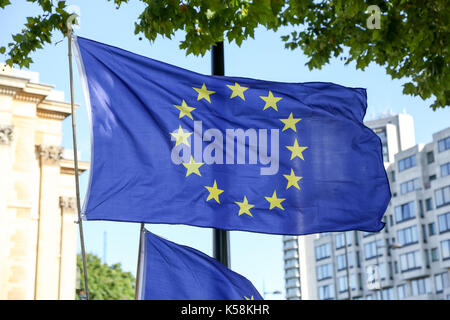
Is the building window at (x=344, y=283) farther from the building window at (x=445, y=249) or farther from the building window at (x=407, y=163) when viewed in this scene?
the building window at (x=445, y=249)

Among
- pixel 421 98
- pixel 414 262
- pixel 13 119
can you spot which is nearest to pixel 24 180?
pixel 13 119

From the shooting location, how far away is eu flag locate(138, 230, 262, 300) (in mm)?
7125

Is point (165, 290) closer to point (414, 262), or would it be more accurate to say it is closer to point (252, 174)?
point (252, 174)

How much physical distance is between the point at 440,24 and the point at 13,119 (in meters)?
40.1

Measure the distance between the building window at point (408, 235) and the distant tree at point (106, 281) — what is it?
37.3 meters

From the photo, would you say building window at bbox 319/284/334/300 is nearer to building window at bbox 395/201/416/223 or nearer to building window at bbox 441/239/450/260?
building window at bbox 395/201/416/223

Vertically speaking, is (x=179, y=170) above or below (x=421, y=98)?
below

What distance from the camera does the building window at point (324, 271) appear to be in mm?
120188

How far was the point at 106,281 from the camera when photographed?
8269cm

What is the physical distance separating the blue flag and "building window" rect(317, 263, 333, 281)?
11329cm

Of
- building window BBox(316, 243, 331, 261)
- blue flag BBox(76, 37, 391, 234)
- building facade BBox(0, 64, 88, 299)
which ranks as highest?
building window BBox(316, 243, 331, 261)

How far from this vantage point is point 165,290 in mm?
7055

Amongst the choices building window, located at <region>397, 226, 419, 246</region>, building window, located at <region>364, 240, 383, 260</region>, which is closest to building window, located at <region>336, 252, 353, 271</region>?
building window, located at <region>364, 240, 383, 260</region>

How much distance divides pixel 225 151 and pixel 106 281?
76.9m
